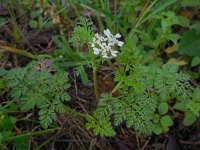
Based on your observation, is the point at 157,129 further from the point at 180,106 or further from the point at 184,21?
the point at 184,21

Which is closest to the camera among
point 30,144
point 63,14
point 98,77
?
point 30,144

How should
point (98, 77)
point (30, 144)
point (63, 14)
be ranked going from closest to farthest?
A: point (30, 144) → point (98, 77) → point (63, 14)

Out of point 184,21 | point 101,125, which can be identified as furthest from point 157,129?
point 184,21

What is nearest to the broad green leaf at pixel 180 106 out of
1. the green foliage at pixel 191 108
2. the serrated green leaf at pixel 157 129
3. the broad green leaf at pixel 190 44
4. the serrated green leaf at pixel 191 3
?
the green foliage at pixel 191 108

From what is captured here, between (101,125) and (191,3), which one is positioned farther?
(191,3)

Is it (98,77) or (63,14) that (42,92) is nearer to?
(98,77)

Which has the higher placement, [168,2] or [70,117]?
[168,2]

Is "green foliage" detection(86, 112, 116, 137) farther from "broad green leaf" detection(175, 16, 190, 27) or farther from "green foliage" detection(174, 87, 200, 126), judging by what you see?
"broad green leaf" detection(175, 16, 190, 27)

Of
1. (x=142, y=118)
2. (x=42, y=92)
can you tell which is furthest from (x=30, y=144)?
(x=142, y=118)
